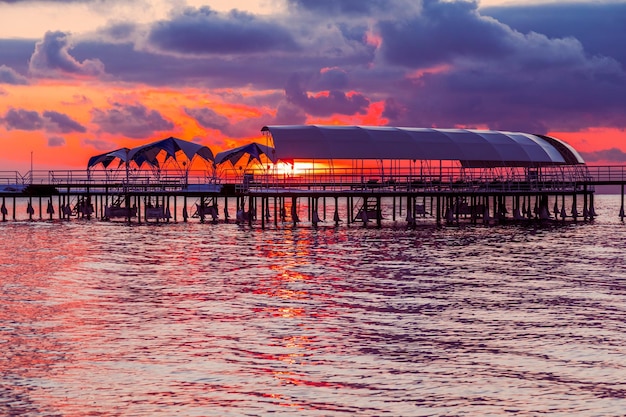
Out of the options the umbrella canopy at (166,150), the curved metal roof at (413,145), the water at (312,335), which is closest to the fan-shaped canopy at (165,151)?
the umbrella canopy at (166,150)

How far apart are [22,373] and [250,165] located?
261 ft

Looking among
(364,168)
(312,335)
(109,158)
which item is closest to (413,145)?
(364,168)

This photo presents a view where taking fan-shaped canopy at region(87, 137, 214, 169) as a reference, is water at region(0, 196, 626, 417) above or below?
below

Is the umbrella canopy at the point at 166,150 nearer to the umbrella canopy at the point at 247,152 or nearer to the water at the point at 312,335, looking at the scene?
the umbrella canopy at the point at 247,152

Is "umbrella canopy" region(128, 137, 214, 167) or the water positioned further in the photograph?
"umbrella canopy" region(128, 137, 214, 167)

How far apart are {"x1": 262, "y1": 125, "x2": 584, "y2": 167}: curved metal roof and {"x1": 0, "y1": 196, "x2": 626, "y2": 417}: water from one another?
26.3 m

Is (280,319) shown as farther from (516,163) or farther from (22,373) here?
(516,163)

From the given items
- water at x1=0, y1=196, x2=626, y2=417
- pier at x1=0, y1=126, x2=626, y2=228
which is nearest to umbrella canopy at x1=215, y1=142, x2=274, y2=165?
pier at x1=0, y1=126, x2=626, y2=228

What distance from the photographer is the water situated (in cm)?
1828

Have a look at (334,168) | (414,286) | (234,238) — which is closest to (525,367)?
(414,286)

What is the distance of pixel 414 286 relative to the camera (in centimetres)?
3703

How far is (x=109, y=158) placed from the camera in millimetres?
103750

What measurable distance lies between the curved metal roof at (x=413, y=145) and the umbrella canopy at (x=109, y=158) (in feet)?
86.1

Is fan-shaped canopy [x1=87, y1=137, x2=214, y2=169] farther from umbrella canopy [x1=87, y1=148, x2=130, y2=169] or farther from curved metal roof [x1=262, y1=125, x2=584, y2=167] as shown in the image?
curved metal roof [x1=262, y1=125, x2=584, y2=167]
